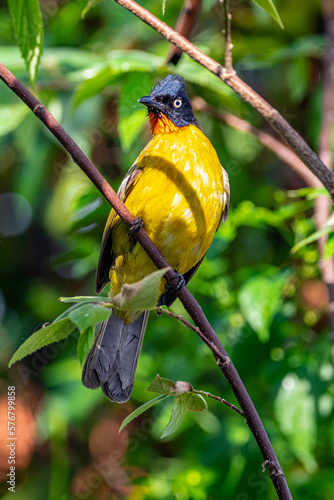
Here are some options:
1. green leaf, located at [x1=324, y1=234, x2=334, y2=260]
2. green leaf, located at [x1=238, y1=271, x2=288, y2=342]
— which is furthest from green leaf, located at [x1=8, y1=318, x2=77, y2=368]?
green leaf, located at [x1=238, y1=271, x2=288, y2=342]

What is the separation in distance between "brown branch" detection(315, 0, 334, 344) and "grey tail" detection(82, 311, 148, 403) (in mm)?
1044

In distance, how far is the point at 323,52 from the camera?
3990 millimetres

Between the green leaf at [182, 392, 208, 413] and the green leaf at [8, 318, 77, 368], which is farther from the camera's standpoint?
the green leaf at [182, 392, 208, 413]

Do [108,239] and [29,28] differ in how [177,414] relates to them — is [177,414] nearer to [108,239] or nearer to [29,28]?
[29,28]

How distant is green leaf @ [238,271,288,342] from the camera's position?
9.14ft

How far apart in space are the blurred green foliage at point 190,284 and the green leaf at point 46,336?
4.98ft

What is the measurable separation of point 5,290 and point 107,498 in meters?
2.22

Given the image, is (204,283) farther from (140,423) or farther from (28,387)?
(28,387)

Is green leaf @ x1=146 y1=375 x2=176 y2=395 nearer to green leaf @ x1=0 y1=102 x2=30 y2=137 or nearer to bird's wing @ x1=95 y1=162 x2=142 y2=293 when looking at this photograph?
bird's wing @ x1=95 y1=162 x2=142 y2=293

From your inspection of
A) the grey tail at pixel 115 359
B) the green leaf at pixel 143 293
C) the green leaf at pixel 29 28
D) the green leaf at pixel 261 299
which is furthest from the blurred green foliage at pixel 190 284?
the green leaf at pixel 143 293

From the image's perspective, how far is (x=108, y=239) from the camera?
3.14m

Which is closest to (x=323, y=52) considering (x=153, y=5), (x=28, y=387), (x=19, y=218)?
(x=153, y=5)

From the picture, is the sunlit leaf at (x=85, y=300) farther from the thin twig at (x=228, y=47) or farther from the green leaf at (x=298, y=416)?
the green leaf at (x=298, y=416)

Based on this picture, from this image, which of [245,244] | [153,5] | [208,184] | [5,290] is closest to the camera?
[208,184]
